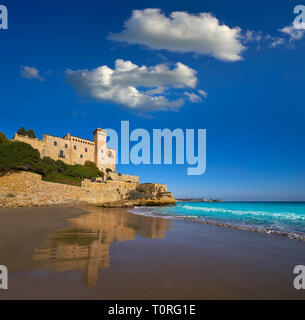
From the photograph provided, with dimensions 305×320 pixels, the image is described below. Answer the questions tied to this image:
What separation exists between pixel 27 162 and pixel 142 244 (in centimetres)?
2172

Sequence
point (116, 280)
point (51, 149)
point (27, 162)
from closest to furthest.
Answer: point (116, 280) → point (27, 162) → point (51, 149)

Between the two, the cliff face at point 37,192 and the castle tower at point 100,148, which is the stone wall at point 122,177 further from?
the cliff face at point 37,192

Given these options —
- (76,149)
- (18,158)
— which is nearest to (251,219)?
(18,158)

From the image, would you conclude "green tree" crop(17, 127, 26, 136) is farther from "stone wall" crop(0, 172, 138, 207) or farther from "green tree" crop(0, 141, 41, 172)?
"stone wall" crop(0, 172, 138, 207)

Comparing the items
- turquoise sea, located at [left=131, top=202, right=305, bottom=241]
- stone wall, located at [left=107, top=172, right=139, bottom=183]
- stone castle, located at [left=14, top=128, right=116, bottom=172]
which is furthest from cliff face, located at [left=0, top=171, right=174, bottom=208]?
stone wall, located at [left=107, top=172, right=139, bottom=183]

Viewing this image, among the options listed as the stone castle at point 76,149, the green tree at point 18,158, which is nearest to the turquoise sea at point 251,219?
the green tree at point 18,158

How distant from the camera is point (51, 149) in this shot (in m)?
37.6

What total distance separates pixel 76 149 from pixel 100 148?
238 inches

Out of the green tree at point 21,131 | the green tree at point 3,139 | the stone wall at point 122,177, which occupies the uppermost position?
the green tree at point 21,131

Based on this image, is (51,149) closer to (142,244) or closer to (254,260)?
(142,244)

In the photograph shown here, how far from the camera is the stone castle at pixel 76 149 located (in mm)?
36312

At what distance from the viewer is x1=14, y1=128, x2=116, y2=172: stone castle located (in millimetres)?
→ 36312

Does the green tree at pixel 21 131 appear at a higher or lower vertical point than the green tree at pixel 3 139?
higher
